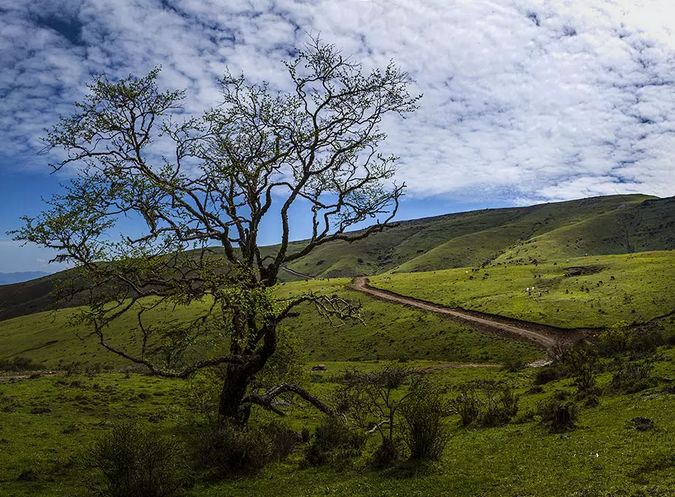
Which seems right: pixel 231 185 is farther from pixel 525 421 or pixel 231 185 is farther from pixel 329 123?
pixel 525 421

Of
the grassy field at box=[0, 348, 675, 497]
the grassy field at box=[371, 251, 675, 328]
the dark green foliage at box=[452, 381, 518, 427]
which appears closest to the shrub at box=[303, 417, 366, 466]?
the grassy field at box=[0, 348, 675, 497]

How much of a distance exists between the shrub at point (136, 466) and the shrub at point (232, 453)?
7.74 ft

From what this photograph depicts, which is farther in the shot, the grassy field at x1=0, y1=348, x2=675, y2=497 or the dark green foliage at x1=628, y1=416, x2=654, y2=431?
the dark green foliage at x1=628, y1=416, x2=654, y2=431

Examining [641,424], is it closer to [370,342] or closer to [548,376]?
[548,376]

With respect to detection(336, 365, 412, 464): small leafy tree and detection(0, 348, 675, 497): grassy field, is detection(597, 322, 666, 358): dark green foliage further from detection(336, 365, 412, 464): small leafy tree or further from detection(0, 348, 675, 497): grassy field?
detection(336, 365, 412, 464): small leafy tree

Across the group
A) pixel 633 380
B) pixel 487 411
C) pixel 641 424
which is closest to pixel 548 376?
pixel 633 380

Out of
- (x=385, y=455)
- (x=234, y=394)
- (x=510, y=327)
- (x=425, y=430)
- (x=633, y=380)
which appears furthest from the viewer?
(x=510, y=327)

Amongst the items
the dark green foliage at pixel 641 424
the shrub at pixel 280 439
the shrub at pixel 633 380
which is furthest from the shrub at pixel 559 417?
the shrub at pixel 280 439

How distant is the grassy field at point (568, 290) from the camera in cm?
6212

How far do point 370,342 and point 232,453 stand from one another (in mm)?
52259

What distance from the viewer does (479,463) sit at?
18.4 meters

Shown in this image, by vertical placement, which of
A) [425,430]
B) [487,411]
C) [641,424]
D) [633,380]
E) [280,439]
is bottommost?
[487,411]

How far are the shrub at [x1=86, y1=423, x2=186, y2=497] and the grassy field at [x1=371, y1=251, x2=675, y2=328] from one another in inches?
2203

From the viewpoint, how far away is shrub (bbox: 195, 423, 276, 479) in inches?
800
